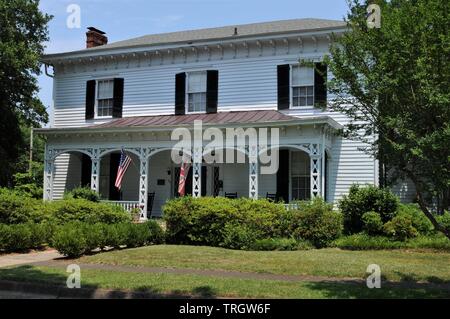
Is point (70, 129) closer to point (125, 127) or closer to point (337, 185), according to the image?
point (125, 127)

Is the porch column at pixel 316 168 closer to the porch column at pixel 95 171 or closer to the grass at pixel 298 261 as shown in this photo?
the grass at pixel 298 261

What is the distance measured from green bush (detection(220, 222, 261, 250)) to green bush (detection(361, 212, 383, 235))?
3.38 metres

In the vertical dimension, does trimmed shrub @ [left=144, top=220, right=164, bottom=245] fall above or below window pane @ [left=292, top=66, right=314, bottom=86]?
below

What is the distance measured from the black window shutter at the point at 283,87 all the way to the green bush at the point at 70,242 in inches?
422

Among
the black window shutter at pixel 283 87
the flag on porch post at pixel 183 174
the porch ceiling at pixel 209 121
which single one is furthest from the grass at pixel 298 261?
the black window shutter at pixel 283 87

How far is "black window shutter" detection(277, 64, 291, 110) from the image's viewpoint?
68.1ft

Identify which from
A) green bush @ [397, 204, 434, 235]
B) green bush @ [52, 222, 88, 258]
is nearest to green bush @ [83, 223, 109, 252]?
green bush @ [52, 222, 88, 258]

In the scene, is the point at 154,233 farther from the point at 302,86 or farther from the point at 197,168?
the point at 302,86

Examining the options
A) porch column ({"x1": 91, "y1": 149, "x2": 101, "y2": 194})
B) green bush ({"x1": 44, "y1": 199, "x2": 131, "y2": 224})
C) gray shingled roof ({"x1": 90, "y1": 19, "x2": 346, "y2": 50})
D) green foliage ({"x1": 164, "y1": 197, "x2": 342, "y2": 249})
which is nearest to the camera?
green foliage ({"x1": 164, "y1": 197, "x2": 342, "y2": 249})

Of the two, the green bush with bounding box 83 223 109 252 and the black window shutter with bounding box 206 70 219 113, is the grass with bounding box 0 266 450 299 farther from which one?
the black window shutter with bounding box 206 70 219 113

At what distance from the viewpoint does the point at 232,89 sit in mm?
21922

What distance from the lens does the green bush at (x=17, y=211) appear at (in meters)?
15.4

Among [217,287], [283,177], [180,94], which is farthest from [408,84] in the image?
[180,94]
